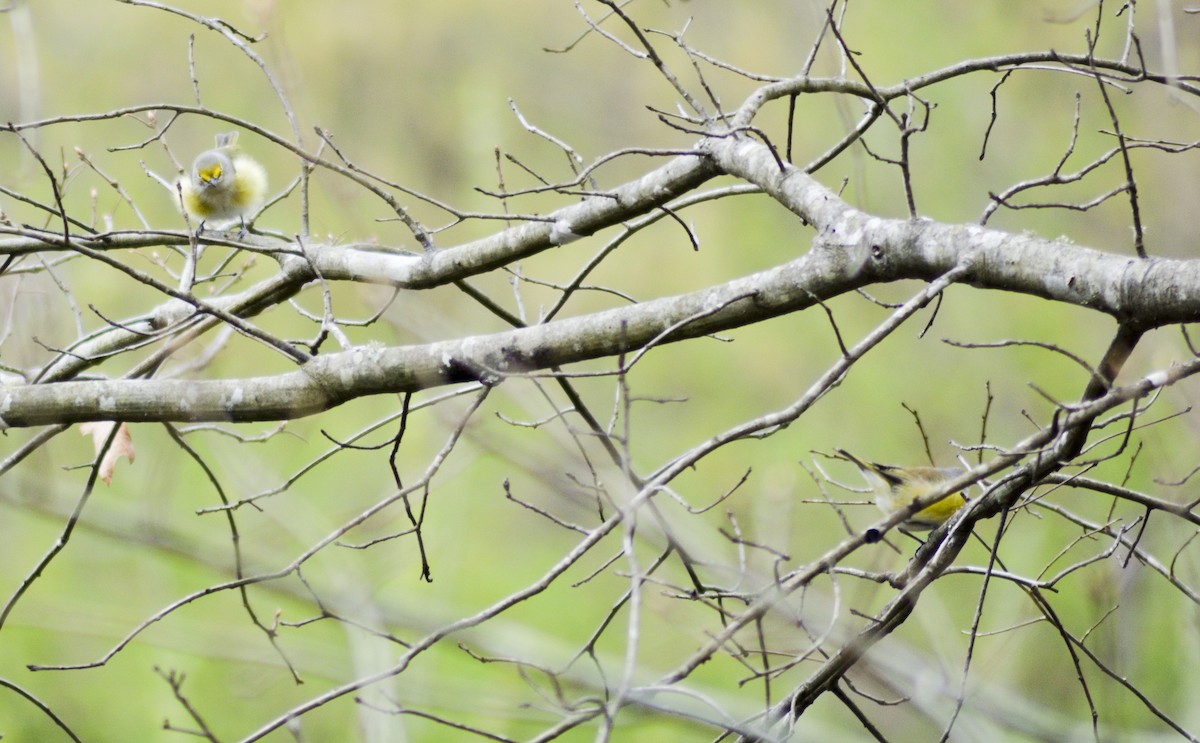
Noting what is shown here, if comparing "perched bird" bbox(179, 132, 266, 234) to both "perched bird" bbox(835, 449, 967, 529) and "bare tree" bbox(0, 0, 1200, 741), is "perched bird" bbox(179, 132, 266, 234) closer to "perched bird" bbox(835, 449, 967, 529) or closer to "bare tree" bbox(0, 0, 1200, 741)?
"bare tree" bbox(0, 0, 1200, 741)

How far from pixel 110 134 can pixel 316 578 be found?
2857 millimetres

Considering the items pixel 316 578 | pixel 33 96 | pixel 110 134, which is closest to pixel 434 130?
pixel 110 134

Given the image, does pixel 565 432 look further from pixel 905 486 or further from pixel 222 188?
pixel 222 188

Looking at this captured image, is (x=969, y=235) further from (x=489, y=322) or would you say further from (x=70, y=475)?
(x=70, y=475)

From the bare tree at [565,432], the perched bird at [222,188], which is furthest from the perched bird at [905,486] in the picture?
the perched bird at [222,188]

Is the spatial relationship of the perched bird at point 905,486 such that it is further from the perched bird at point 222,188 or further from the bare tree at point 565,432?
the perched bird at point 222,188

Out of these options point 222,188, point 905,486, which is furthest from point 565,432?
point 222,188

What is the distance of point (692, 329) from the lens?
1.33 m

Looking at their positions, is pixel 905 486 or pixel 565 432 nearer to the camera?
pixel 905 486

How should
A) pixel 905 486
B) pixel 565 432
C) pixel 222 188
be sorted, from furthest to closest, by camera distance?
pixel 222 188
pixel 565 432
pixel 905 486

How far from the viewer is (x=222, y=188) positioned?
2.85m

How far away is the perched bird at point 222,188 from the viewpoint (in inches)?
111

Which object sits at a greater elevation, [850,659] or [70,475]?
[70,475]

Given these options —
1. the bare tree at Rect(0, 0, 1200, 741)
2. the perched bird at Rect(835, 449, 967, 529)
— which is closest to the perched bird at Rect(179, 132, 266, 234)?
the bare tree at Rect(0, 0, 1200, 741)
